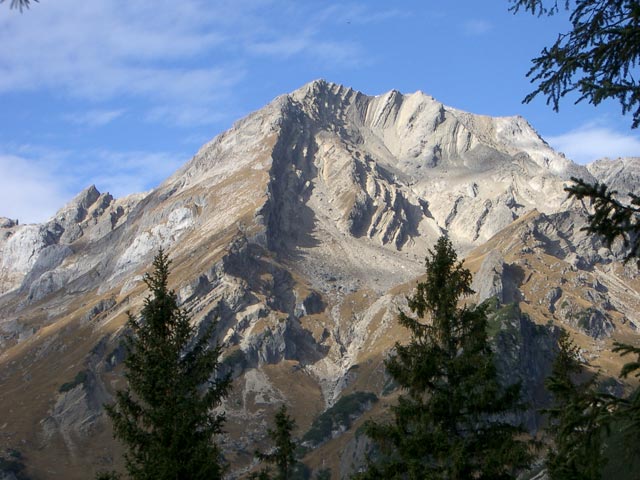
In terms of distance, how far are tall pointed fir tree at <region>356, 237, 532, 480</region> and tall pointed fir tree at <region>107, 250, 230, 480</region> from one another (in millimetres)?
5518

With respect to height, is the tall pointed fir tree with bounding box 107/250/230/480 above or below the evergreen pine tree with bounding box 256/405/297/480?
above

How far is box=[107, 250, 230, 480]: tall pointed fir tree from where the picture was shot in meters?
22.9

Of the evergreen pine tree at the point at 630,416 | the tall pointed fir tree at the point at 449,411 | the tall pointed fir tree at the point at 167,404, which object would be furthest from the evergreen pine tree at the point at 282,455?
the evergreen pine tree at the point at 630,416

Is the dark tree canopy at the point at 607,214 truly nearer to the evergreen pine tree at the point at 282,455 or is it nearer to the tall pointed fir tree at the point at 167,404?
the tall pointed fir tree at the point at 167,404

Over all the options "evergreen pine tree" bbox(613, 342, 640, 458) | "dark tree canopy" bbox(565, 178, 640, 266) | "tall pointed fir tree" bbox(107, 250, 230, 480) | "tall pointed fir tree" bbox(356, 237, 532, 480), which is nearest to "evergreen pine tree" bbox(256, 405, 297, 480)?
"tall pointed fir tree" bbox(107, 250, 230, 480)

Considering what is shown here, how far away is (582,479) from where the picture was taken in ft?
41.5

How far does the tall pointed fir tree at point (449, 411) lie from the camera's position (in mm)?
20422

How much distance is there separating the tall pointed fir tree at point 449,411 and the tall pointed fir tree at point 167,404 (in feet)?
18.1

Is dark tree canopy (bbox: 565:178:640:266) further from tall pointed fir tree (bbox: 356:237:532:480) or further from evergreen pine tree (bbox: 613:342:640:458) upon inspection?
tall pointed fir tree (bbox: 356:237:532:480)

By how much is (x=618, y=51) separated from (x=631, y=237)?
341 centimetres

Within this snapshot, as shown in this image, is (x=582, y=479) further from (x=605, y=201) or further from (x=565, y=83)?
(x=565, y=83)

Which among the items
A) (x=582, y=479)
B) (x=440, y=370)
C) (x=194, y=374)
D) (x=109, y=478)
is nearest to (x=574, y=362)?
(x=440, y=370)

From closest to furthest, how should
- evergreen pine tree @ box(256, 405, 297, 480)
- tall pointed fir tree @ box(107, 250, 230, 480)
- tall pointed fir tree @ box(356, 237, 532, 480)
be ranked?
1. tall pointed fir tree @ box(356, 237, 532, 480)
2. tall pointed fir tree @ box(107, 250, 230, 480)
3. evergreen pine tree @ box(256, 405, 297, 480)

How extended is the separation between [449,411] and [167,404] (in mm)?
9214
